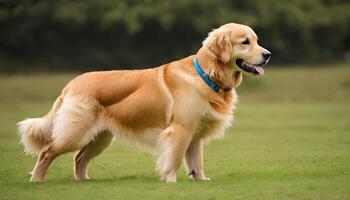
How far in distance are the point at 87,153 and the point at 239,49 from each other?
9.38ft

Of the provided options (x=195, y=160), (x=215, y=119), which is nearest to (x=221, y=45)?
(x=215, y=119)

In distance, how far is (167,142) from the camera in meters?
10.4

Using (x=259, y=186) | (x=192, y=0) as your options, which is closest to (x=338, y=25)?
(x=192, y=0)

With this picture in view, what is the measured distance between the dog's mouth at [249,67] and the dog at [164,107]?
14mm

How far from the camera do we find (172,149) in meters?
10.4

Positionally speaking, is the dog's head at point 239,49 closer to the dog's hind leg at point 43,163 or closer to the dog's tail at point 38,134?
the dog's tail at point 38,134

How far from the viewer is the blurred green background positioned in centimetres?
1026

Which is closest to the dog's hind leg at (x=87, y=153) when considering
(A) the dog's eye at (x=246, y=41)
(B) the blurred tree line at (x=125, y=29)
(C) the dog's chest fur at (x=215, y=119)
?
(C) the dog's chest fur at (x=215, y=119)

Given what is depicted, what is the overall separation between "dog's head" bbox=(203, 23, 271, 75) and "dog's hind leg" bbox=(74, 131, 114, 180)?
2141 mm

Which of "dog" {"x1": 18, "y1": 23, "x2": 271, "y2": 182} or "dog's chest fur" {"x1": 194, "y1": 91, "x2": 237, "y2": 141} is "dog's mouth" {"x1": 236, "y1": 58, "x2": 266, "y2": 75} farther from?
"dog's chest fur" {"x1": 194, "y1": 91, "x2": 237, "y2": 141}

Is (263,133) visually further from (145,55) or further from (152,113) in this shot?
(145,55)

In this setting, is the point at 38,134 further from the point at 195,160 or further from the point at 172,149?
the point at 195,160

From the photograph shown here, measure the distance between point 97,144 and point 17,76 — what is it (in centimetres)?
3131

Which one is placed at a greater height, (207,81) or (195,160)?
(207,81)
